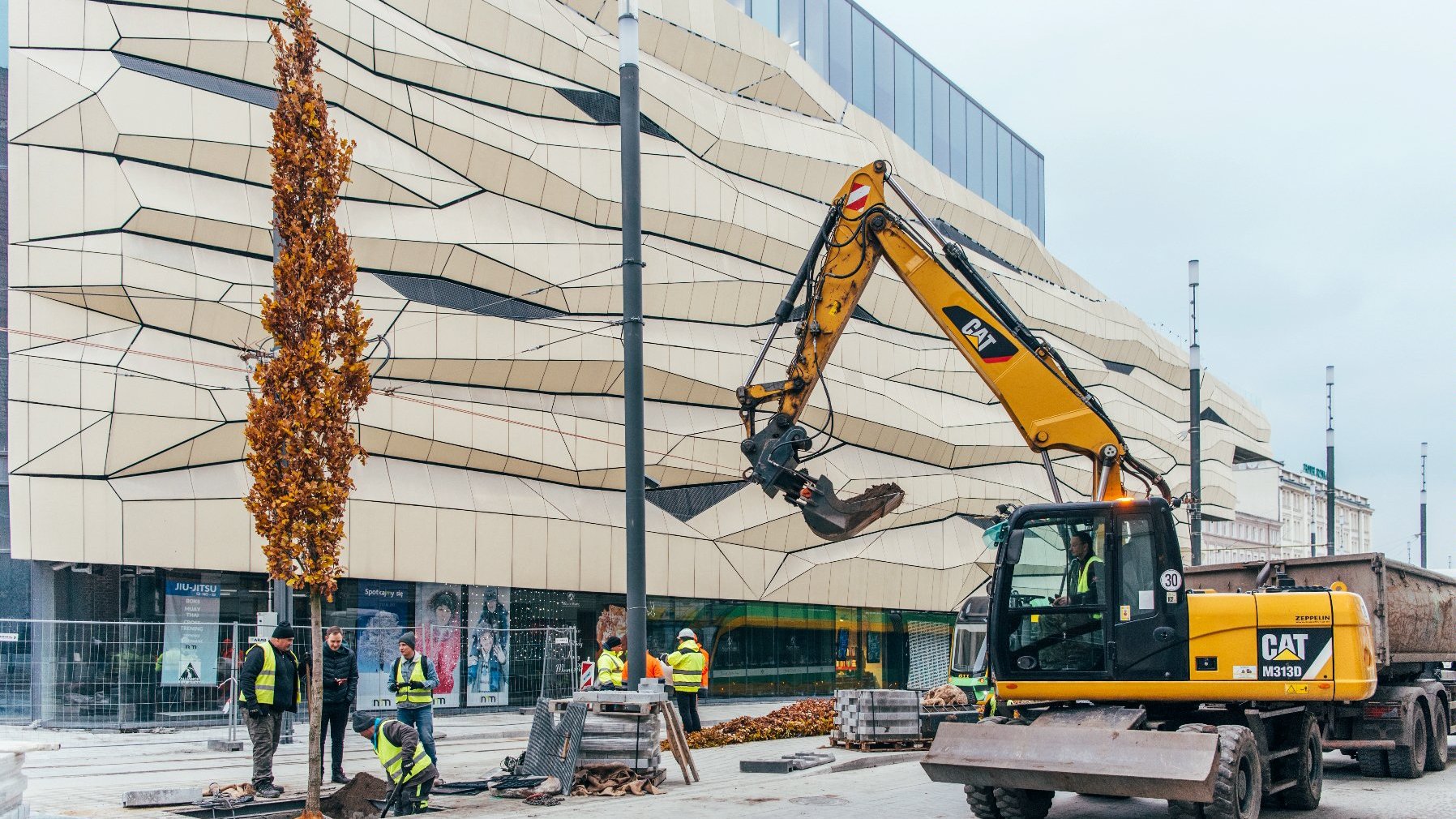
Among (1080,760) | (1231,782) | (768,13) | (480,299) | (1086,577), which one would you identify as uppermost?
(768,13)

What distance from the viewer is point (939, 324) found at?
44.0 ft

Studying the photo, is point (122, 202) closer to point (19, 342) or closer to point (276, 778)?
point (19, 342)

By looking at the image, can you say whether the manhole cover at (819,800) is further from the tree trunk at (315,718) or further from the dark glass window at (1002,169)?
the dark glass window at (1002,169)

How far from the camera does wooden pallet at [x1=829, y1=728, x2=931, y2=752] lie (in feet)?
61.1

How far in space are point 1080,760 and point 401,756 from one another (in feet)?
19.1

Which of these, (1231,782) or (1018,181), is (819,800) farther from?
(1018,181)

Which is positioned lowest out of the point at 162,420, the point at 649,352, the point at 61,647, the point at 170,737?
the point at 170,737

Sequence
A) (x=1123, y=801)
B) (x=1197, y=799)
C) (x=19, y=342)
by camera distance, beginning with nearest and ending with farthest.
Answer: (x=1197, y=799), (x=1123, y=801), (x=19, y=342)

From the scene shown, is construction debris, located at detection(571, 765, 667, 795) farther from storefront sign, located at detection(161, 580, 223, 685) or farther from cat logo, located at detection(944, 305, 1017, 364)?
storefront sign, located at detection(161, 580, 223, 685)

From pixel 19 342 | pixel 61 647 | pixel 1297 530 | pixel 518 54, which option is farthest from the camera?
pixel 1297 530

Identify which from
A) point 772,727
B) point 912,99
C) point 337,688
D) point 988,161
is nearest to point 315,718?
point 337,688

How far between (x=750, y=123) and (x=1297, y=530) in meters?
69.5

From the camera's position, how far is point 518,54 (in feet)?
98.7

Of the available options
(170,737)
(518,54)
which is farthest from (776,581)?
(170,737)
